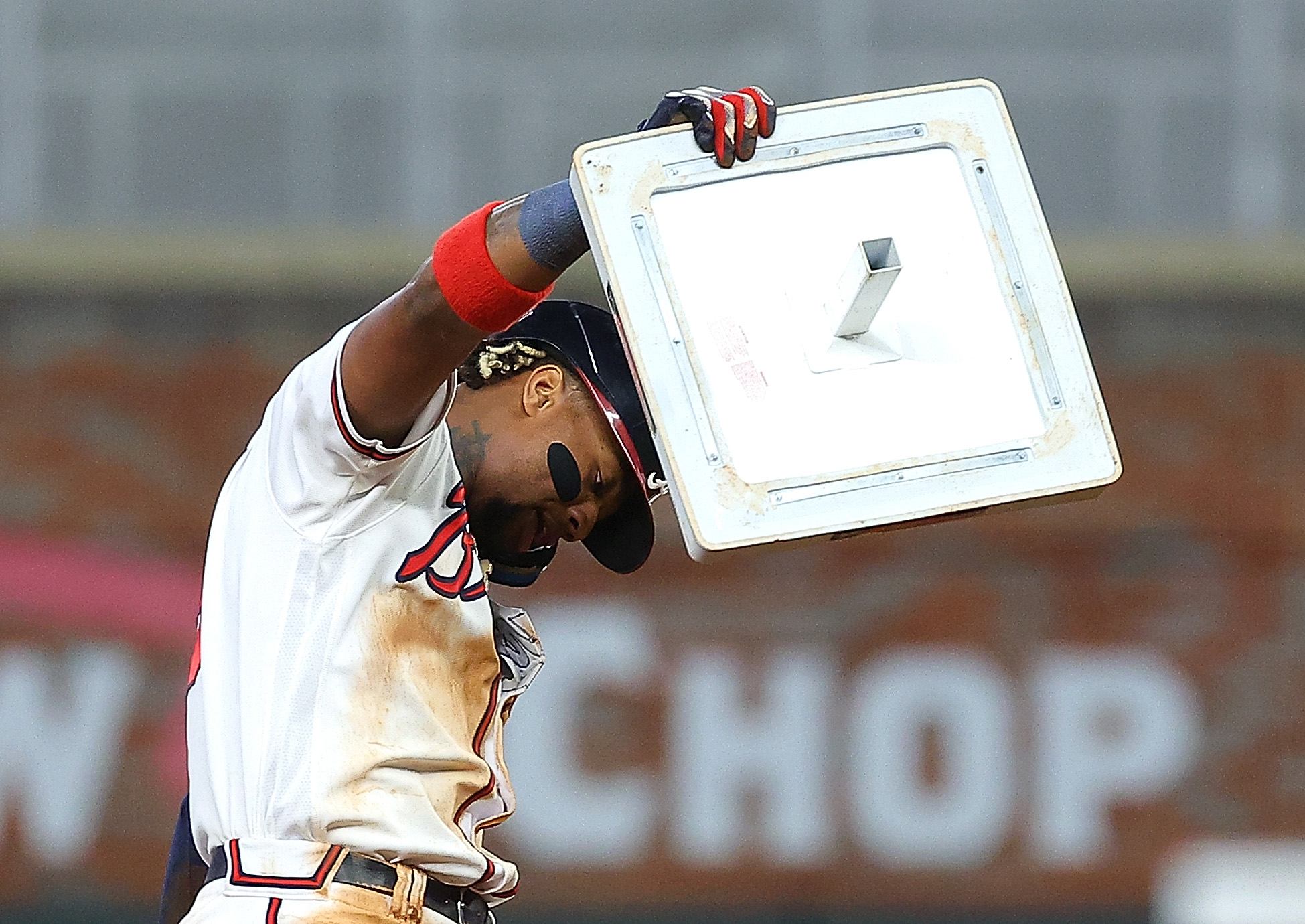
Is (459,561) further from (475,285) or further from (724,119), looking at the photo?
(724,119)

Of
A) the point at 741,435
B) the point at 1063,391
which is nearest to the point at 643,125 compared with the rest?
the point at 741,435

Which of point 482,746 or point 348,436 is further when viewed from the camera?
point 482,746

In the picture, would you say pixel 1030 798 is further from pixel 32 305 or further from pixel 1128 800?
pixel 32 305

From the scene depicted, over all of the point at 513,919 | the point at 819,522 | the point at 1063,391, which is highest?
the point at 1063,391

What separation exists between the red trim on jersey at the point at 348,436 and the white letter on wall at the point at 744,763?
5.05 m

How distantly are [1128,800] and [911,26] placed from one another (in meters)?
2.95

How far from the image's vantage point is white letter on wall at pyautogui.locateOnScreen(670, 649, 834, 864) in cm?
754

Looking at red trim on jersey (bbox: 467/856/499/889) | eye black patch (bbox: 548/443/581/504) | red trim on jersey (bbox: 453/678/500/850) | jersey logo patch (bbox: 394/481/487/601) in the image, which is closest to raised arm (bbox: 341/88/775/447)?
jersey logo patch (bbox: 394/481/487/601)

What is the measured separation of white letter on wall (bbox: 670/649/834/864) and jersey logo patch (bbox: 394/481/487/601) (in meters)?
4.79

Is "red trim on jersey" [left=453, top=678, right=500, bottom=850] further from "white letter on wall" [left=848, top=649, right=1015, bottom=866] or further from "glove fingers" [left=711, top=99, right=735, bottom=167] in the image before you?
"white letter on wall" [left=848, top=649, right=1015, bottom=866]

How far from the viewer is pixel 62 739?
7.44 meters

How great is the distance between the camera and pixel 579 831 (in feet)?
24.7

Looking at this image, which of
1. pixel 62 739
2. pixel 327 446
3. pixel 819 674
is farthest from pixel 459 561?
pixel 62 739

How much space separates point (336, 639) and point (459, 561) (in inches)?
8.1
